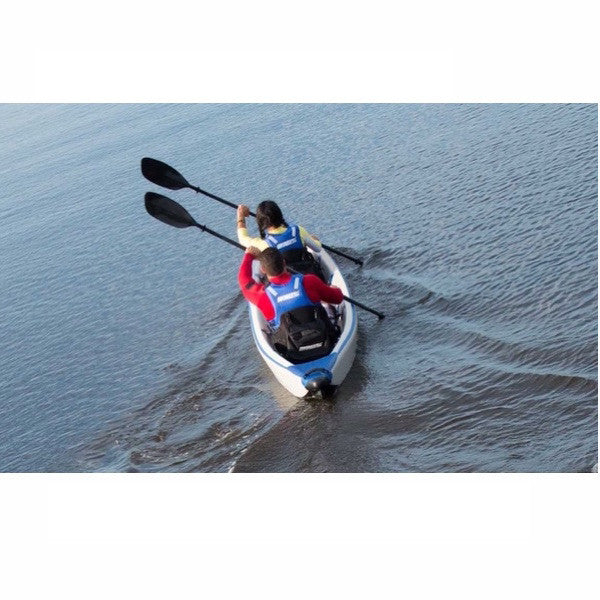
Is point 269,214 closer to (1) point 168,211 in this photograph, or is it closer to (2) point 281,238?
(2) point 281,238

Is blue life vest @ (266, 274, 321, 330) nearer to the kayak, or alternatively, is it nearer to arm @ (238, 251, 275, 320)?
arm @ (238, 251, 275, 320)

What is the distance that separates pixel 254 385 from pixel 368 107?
28.7ft

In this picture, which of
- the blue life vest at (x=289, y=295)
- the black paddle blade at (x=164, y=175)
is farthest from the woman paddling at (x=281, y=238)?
the black paddle blade at (x=164, y=175)

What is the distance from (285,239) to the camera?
9.12 meters

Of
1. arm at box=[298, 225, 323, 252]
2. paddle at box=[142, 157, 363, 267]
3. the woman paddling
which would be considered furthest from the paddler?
paddle at box=[142, 157, 363, 267]

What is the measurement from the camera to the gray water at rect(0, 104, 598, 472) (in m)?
7.33

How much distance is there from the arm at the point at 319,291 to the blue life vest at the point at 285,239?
1.14m

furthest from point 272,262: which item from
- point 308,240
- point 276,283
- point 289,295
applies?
point 308,240

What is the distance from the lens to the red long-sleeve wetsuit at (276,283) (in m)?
7.87

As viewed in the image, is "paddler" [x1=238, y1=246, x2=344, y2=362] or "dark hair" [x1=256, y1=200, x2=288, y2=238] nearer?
"paddler" [x1=238, y1=246, x2=344, y2=362]

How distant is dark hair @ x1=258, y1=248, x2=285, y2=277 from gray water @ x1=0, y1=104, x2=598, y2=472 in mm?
1247

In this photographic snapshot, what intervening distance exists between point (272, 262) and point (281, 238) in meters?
1.44

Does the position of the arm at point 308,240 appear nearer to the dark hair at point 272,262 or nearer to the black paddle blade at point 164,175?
the dark hair at point 272,262

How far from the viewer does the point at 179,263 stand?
12516 mm
